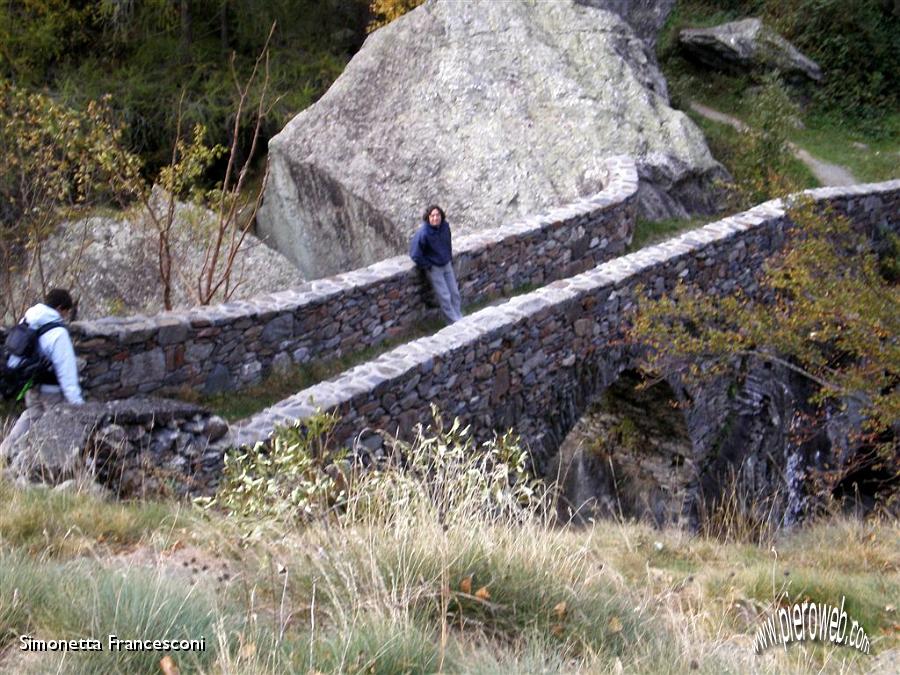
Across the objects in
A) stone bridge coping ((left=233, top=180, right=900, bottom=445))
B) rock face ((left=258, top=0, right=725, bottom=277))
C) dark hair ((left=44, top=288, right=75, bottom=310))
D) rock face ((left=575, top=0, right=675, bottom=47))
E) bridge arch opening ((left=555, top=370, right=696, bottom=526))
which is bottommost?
bridge arch opening ((left=555, top=370, right=696, bottom=526))

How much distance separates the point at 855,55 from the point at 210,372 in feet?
70.0

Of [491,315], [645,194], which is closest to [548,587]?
[491,315]

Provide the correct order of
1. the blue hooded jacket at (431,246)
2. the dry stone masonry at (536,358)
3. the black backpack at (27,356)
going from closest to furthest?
the black backpack at (27,356) → the dry stone masonry at (536,358) → the blue hooded jacket at (431,246)

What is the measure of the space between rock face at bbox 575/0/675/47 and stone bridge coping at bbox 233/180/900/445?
319 inches

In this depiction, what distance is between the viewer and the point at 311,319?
8695 mm

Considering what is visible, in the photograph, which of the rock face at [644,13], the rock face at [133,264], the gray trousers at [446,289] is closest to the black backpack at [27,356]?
the gray trousers at [446,289]

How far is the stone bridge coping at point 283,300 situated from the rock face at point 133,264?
3291 mm

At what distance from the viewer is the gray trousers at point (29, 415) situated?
16.9 ft

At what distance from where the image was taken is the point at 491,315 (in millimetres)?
8016

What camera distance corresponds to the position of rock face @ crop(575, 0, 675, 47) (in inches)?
727

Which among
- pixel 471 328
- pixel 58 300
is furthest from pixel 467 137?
pixel 58 300

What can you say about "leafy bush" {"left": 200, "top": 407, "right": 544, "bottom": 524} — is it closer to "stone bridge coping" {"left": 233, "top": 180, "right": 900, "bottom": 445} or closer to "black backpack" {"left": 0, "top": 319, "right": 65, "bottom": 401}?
"stone bridge coping" {"left": 233, "top": 180, "right": 900, "bottom": 445}

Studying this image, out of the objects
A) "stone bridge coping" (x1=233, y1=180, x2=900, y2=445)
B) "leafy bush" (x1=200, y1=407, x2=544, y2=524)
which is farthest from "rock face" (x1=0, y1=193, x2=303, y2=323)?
"leafy bush" (x1=200, y1=407, x2=544, y2=524)

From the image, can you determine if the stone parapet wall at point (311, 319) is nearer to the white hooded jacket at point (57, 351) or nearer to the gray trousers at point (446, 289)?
the gray trousers at point (446, 289)
